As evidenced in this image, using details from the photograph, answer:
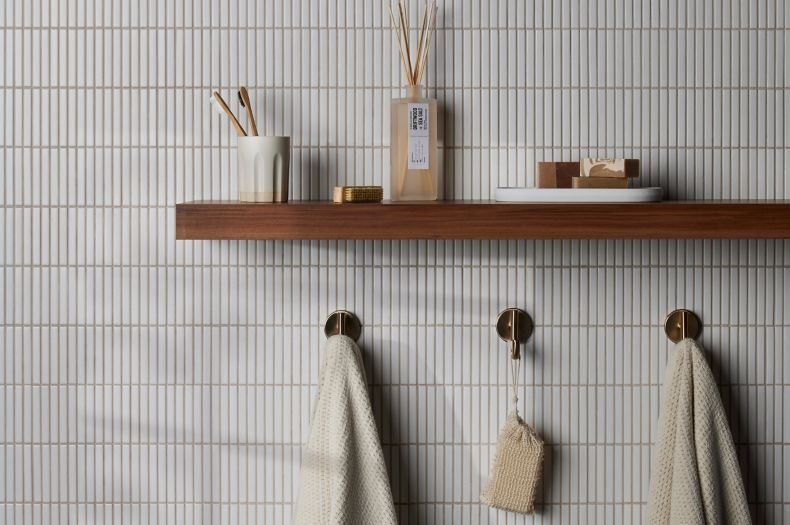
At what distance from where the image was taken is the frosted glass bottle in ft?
3.86

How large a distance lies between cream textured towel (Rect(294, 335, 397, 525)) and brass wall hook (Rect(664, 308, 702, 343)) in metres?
0.46

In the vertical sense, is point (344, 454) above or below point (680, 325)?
below

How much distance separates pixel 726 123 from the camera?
1.26 metres

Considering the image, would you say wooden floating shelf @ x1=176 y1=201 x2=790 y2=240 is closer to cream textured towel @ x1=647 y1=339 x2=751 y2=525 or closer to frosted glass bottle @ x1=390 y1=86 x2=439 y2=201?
frosted glass bottle @ x1=390 y1=86 x2=439 y2=201

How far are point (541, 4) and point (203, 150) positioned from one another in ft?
1.79

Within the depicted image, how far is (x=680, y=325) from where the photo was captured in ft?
4.16

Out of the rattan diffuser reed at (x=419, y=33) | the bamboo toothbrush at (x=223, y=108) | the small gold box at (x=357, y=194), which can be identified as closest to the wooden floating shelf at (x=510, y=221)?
the small gold box at (x=357, y=194)

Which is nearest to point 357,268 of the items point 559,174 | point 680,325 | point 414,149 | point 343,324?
point 343,324

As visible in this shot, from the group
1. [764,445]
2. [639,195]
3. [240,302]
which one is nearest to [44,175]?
[240,302]

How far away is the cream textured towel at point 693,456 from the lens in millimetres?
1196

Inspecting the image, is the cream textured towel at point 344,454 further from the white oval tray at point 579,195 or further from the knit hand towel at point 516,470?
the white oval tray at point 579,195

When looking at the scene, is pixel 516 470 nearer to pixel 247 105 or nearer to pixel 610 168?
pixel 610 168

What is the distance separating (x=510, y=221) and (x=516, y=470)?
390 millimetres

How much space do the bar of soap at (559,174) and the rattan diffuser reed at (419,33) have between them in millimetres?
226
